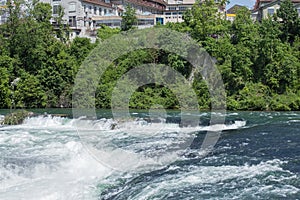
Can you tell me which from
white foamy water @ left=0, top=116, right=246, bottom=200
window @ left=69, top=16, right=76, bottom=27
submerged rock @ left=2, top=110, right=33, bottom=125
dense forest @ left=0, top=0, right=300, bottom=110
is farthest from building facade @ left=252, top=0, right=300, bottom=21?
submerged rock @ left=2, top=110, right=33, bottom=125

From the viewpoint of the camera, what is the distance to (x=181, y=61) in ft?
102

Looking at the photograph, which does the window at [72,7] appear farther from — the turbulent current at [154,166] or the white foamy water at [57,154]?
the turbulent current at [154,166]

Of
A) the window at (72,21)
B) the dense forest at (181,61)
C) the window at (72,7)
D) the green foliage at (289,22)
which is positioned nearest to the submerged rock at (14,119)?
the dense forest at (181,61)

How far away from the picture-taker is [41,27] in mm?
35344

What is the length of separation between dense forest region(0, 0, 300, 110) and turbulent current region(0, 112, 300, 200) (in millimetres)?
10260

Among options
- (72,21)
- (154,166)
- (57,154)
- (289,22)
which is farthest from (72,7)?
(154,166)

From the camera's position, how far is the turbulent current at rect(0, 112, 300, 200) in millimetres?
9453

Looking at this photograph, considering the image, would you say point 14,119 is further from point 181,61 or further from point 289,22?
point 289,22

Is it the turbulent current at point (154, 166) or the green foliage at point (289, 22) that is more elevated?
the green foliage at point (289, 22)

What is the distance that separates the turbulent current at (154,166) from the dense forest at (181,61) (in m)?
10.3

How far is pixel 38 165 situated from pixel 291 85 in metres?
22.6

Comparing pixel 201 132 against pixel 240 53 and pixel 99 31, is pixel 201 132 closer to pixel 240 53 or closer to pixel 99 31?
pixel 240 53

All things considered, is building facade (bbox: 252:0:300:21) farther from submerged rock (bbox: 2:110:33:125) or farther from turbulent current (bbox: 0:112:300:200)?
submerged rock (bbox: 2:110:33:125)

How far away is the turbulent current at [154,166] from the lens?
945cm
